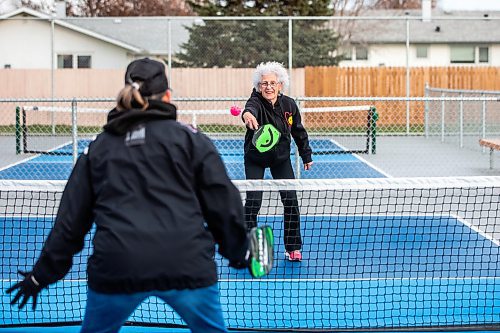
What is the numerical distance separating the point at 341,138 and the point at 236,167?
6.09 m

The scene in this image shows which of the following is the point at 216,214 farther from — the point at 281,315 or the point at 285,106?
the point at 285,106

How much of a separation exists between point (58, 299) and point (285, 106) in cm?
274

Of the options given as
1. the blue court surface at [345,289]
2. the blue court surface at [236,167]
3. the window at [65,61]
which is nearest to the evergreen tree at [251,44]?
the window at [65,61]

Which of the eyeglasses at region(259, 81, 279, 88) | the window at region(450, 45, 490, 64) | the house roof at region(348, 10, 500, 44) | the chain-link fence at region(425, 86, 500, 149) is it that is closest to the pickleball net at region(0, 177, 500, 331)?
the eyeglasses at region(259, 81, 279, 88)

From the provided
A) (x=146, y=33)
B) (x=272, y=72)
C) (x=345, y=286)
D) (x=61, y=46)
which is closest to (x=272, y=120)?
(x=272, y=72)

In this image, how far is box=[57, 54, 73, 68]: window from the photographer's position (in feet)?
108

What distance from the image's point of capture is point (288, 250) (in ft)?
28.4

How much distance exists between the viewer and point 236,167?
1730cm

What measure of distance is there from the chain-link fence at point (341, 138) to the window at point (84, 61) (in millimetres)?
5777

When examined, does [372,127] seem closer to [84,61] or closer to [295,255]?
[295,255]

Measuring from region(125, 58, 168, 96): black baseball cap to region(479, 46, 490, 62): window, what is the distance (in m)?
39.4

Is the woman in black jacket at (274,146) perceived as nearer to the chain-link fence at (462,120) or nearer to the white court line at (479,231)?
the white court line at (479,231)

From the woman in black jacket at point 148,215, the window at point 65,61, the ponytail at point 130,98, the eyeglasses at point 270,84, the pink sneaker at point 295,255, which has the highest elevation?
the window at point 65,61

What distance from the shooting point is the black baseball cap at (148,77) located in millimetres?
4219
